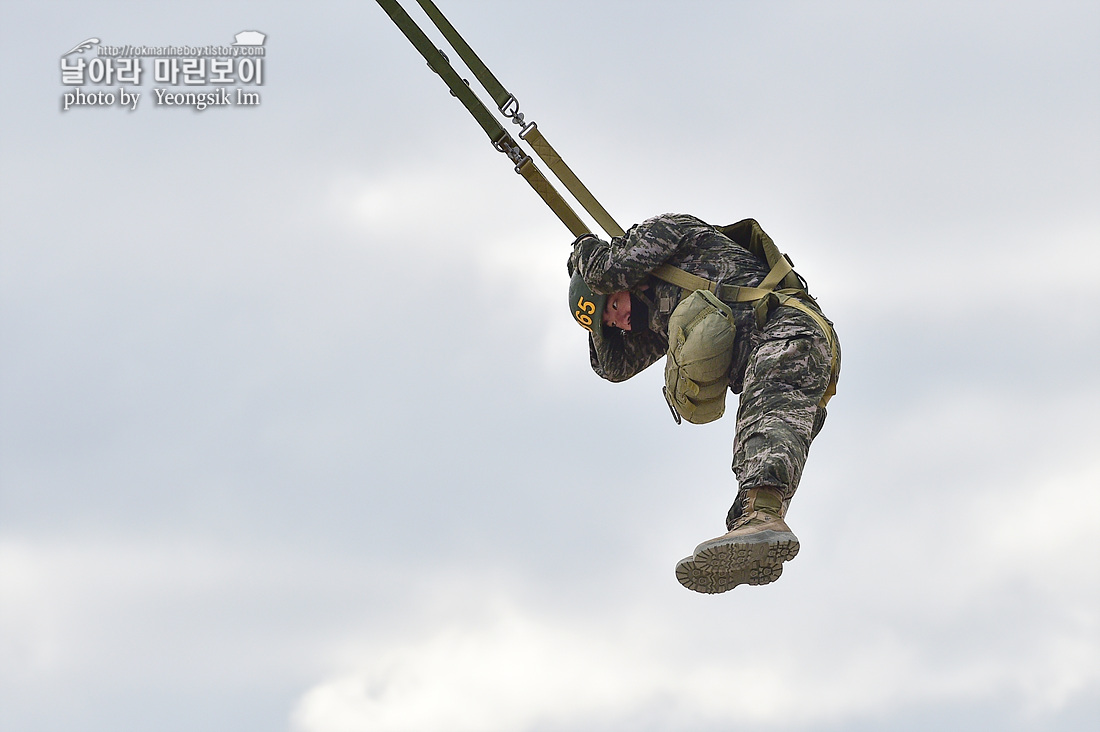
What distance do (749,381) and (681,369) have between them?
0.56 metres

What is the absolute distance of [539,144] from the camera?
51.3 feet

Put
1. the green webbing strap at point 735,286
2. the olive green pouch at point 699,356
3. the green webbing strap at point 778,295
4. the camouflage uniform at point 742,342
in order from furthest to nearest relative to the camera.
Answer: the green webbing strap at point 735,286 < the green webbing strap at point 778,295 < the olive green pouch at point 699,356 < the camouflage uniform at point 742,342

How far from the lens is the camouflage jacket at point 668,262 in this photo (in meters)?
→ 14.5

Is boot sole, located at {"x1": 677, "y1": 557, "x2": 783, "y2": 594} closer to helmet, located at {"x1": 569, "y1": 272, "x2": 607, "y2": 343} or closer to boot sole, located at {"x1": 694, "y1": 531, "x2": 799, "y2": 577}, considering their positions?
boot sole, located at {"x1": 694, "y1": 531, "x2": 799, "y2": 577}

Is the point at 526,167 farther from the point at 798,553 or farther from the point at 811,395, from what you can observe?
the point at 798,553

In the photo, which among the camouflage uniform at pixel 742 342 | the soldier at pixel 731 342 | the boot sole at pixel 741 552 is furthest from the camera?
the camouflage uniform at pixel 742 342

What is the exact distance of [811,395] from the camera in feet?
45.9

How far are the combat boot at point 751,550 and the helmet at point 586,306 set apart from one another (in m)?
2.98

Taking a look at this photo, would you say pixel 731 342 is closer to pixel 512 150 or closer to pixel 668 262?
pixel 668 262

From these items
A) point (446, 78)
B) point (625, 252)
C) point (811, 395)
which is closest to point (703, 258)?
point (625, 252)

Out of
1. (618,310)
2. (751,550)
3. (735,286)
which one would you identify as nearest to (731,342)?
(735,286)

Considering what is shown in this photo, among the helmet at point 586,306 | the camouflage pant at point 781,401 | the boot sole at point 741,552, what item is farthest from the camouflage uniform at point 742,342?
the boot sole at point 741,552

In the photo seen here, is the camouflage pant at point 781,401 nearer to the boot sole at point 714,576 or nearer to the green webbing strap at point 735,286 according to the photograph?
the green webbing strap at point 735,286

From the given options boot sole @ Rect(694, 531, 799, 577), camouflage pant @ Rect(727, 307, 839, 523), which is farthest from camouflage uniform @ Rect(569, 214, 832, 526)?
boot sole @ Rect(694, 531, 799, 577)
